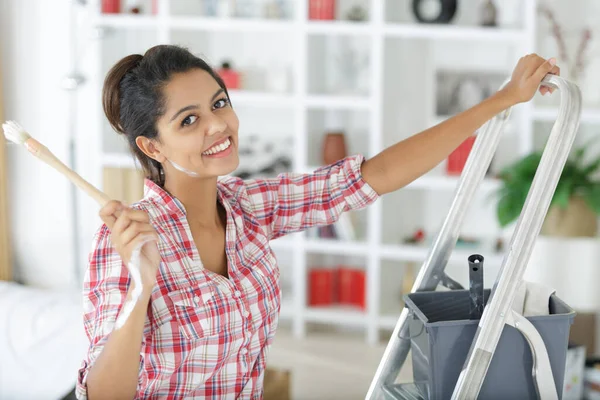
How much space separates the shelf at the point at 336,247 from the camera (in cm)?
434

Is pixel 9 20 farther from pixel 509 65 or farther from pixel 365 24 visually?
pixel 509 65

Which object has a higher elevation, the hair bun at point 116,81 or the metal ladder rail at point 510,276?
the hair bun at point 116,81

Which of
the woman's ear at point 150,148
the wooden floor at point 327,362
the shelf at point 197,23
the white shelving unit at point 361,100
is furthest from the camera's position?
the shelf at point 197,23

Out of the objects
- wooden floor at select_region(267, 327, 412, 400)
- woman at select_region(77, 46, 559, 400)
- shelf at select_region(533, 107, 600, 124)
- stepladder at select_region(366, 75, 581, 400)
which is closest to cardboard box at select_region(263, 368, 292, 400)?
wooden floor at select_region(267, 327, 412, 400)

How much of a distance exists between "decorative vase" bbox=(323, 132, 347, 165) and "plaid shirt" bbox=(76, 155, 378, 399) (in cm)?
237

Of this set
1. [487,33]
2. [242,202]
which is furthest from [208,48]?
[242,202]

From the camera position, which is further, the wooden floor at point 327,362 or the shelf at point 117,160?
the shelf at point 117,160

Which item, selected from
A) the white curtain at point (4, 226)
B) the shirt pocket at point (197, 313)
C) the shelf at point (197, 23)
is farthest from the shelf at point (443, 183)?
the shirt pocket at point (197, 313)

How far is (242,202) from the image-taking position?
1929 millimetres

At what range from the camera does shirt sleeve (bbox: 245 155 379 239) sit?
1.94 meters

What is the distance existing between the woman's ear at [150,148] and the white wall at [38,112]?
9.45 ft

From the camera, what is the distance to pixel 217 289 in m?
1.71

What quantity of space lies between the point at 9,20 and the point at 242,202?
3.04 m

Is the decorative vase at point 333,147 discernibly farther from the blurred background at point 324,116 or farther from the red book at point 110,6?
the red book at point 110,6
